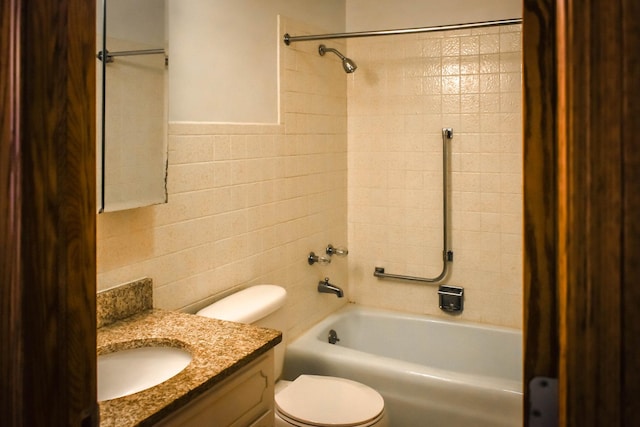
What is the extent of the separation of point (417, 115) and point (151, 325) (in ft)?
6.54

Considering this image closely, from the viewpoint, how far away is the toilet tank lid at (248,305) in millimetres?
2033

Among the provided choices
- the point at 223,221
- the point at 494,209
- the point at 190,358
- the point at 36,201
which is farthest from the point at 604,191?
the point at 494,209

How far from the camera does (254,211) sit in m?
2.47

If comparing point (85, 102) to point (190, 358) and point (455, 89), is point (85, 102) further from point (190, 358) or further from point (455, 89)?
point (455, 89)

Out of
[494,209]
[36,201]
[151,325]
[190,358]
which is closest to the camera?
[36,201]

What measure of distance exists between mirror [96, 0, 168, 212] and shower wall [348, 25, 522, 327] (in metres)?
1.65

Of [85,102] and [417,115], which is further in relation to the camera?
[417,115]

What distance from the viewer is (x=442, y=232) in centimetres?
317

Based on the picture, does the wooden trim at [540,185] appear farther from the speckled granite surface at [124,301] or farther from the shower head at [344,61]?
the shower head at [344,61]

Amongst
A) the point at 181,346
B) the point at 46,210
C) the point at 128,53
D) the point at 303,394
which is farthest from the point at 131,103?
the point at 303,394

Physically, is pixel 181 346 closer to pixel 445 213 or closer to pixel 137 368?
pixel 137 368

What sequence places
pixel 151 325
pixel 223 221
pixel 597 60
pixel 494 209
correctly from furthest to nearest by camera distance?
pixel 494 209, pixel 223 221, pixel 151 325, pixel 597 60

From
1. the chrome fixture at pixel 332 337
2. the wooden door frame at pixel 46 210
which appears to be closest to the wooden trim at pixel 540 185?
the wooden door frame at pixel 46 210

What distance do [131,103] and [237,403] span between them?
3.15 feet
